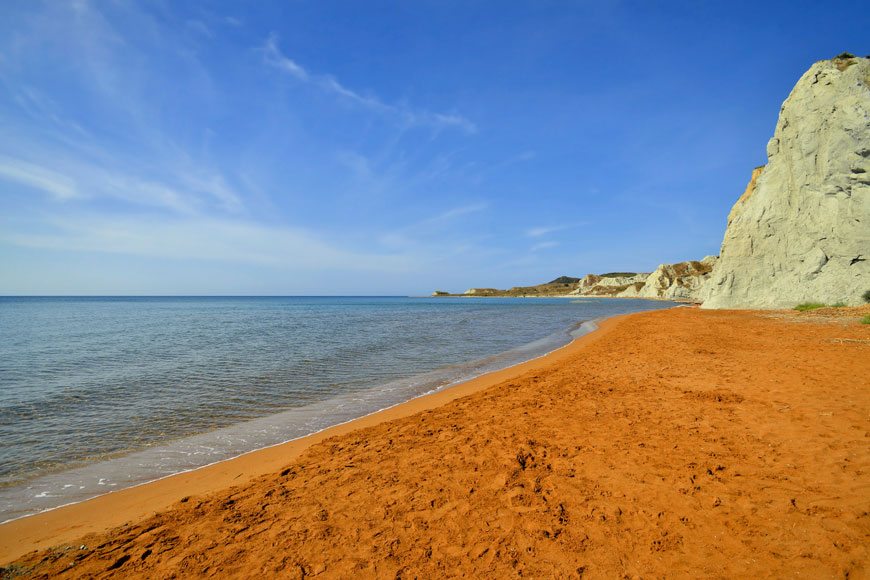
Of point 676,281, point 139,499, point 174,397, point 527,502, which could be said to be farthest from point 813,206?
point 676,281

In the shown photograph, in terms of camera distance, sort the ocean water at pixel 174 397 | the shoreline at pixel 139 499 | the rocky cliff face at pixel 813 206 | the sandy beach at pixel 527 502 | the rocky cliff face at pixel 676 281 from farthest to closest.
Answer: the rocky cliff face at pixel 676 281 → the rocky cliff face at pixel 813 206 → the ocean water at pixel 174 397 → the shoreline at pixel 139 499 → the sandy beach at pixel 527 502

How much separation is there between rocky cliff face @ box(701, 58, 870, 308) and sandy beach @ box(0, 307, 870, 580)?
2349cm

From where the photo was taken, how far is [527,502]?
4.28m

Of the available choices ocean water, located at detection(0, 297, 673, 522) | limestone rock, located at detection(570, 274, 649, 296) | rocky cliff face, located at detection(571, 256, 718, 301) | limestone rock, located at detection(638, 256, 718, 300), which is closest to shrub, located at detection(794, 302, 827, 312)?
ocean water, located at detection(0, 297, 673, 522)

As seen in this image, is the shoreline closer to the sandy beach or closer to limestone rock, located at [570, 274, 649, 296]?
the sandy beach

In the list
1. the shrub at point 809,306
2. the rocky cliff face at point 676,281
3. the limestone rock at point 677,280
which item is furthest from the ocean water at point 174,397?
the limestone rock at point 677,280

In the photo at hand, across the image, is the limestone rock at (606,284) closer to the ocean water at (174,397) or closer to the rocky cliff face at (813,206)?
the rocky cliff face at (813,206)

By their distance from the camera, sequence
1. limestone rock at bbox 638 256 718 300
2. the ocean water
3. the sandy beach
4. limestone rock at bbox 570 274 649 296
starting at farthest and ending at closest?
limestone rock at bbox 570 274 649 296 → limestone rock at bbox 638 256 718 300 → the ocean water → the sandy beach

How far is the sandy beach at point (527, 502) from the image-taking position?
337cm

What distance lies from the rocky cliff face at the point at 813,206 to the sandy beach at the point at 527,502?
23.5m

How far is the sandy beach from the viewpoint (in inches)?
133

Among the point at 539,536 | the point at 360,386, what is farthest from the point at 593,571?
the point at 360,386

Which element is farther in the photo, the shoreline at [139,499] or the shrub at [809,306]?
the shrub at [809,306]

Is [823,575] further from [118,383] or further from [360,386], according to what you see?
[118,383]
